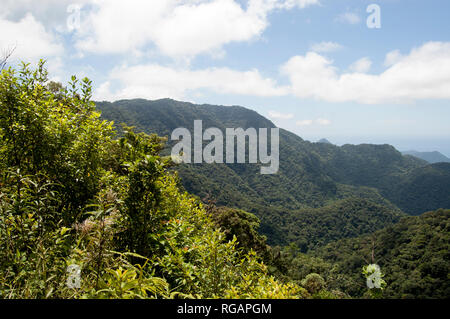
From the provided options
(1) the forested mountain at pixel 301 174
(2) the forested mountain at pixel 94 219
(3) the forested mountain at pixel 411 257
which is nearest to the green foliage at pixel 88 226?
(2) the forested mountain at pixel 94 219

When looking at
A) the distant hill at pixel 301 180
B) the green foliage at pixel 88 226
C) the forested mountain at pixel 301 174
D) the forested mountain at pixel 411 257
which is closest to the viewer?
the green foliage at pixel 88 226

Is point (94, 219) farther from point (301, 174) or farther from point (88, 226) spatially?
point (301, 174)

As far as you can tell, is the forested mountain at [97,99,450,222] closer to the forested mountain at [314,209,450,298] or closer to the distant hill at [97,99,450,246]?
the distant hill at [97,99,450,246]

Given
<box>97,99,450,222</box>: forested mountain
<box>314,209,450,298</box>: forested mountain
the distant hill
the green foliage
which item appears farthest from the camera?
<box>97,99,450,222</box>: forested mountain

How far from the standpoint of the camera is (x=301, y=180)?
134875 mm

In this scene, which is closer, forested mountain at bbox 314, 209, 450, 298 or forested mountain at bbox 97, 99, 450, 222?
forested mountain at bbox 314, 209, 450, 298

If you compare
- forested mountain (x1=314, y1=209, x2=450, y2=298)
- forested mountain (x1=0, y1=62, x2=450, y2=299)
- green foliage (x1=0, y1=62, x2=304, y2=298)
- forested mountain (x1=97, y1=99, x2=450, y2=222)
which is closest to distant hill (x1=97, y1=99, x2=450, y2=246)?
forested mountain (x1=97, y1=99, x2=450, y2=222)

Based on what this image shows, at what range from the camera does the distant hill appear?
81.4 metres

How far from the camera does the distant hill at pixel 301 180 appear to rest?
8138 centimetres

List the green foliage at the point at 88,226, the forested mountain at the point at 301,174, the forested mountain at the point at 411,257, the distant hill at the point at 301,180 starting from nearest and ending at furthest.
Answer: the green foliage at the point at 88,226
the forested mountain at the point at 411,257
the distant hill at the point at 301,180
the forested mountain at the point at 301,174

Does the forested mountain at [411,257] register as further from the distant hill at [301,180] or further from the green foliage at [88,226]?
the green foliage at [88,226]

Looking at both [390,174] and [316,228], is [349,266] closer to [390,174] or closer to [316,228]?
[316,228]
